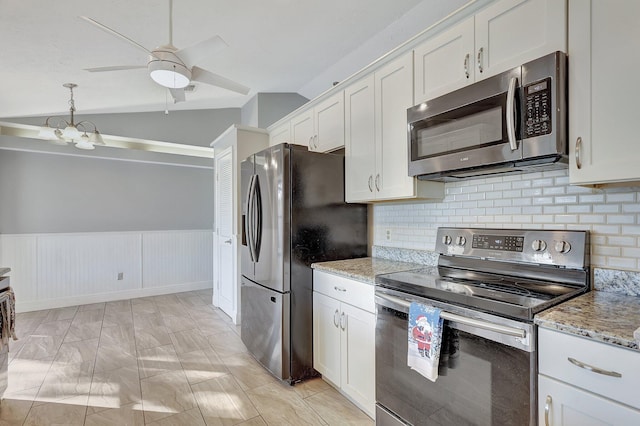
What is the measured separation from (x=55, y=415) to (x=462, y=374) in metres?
2.48

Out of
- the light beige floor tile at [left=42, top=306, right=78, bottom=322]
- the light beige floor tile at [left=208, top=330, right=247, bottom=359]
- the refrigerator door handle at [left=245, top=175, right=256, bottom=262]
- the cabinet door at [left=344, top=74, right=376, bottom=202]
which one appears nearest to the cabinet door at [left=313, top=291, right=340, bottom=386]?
the refrigerator door handle at [left=245, top=175, right=256, bottom=262]

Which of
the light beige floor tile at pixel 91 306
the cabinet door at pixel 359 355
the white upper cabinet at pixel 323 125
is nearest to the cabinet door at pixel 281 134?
the white upper cabinet at pixel 323 125

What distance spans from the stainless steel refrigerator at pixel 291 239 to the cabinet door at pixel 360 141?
0.13m

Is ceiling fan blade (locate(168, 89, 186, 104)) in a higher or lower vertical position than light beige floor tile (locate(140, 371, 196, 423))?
higher

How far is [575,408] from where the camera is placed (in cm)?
105

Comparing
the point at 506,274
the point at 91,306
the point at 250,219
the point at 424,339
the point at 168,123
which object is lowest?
the point at 91,306

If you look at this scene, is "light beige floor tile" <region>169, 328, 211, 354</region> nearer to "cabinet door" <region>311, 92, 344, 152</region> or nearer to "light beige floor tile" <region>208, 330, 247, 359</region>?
"light beige floor tile" <region>208, 330, 247, 359</region>

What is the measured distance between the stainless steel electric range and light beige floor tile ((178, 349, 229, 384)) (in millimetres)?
1448

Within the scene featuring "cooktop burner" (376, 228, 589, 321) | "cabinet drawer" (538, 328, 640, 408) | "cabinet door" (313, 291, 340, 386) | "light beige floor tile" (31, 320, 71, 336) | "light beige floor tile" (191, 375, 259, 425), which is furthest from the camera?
"light beige floor tile" (31, 320, 71, 336)

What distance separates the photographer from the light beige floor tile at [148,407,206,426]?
1941mm

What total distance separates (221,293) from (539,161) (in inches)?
156

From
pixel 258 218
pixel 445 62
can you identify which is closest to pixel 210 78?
pixel 258 218

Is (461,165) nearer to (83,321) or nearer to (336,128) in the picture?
(336,128)

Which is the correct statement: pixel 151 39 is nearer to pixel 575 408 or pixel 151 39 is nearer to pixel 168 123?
pixel 168 123
